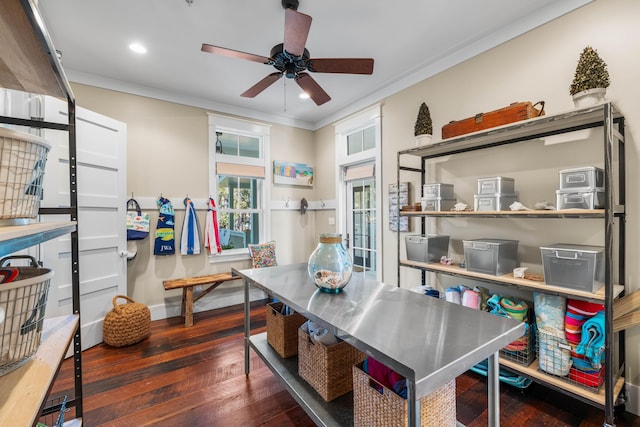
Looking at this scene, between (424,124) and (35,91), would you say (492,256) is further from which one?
(35,91)

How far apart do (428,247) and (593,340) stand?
1.23 metres

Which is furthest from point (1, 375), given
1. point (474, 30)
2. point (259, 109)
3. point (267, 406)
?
point (259, 109)

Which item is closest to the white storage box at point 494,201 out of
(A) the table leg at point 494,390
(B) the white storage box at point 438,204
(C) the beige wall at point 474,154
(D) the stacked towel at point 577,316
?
(C) the beige wall at point 474,154

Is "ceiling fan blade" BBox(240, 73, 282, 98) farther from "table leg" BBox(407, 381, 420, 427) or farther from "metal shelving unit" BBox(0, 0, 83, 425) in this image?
"table leg" BBox(407, 381, 420, 427)

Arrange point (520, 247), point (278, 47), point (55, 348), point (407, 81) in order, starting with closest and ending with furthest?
1. point (55, 348)
2. point (278, 47)
3. point (520, 247)
4. point (407, 81)

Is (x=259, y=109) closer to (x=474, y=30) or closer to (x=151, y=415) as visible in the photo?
(x=474, y=30)

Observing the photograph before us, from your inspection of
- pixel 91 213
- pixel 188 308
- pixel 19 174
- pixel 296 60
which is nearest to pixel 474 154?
pixel 296 60

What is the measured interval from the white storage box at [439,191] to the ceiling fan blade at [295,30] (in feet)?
5.20

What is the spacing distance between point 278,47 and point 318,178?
2.79 meters

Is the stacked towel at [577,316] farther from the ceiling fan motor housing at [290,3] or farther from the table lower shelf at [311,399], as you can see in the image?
the ceiling fan motor housing at [290,3]

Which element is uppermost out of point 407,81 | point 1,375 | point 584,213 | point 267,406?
point 407,81

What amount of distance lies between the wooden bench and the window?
423mm

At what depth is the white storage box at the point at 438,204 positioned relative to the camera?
8.39 ft

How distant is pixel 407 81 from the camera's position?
3.21m
